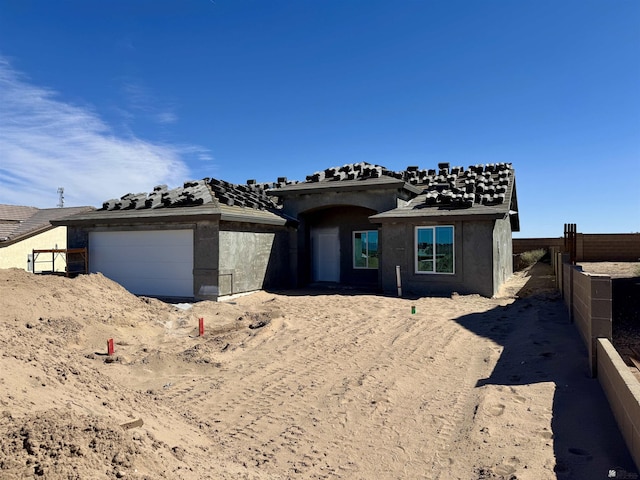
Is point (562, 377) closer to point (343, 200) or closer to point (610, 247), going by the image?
point (343, 200)

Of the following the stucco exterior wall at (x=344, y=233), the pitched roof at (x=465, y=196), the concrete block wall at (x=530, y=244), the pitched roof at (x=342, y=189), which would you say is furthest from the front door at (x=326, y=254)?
the concrete block wall at (x=530, y=244)

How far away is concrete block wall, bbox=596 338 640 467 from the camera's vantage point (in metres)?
4.37

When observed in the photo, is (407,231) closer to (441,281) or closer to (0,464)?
(441,281)

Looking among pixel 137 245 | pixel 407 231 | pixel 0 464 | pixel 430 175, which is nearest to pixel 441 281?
pixel 407 231

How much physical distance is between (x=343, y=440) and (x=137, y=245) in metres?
13.2

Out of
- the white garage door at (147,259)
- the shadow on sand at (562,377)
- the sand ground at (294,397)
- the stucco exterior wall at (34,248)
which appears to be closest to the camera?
the sand ground at (294,397)

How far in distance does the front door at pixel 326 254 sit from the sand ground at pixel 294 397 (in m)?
8.44

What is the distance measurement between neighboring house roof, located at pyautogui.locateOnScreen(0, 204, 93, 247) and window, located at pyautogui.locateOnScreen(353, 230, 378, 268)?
17.6m

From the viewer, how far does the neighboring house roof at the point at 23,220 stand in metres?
28.3

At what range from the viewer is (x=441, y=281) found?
15.7 m

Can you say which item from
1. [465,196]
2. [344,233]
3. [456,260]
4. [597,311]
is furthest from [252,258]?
[597,311]

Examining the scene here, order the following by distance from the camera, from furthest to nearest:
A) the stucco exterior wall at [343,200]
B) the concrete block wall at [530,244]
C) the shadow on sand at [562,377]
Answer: the concrete block wall at [530,244]
the stucco exterior wall at [343,200]
the shadow on sand at [562,377]

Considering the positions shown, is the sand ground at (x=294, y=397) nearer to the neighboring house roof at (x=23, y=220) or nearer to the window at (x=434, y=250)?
the window at (x=434, y=250)

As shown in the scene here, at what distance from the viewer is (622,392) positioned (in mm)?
4980
